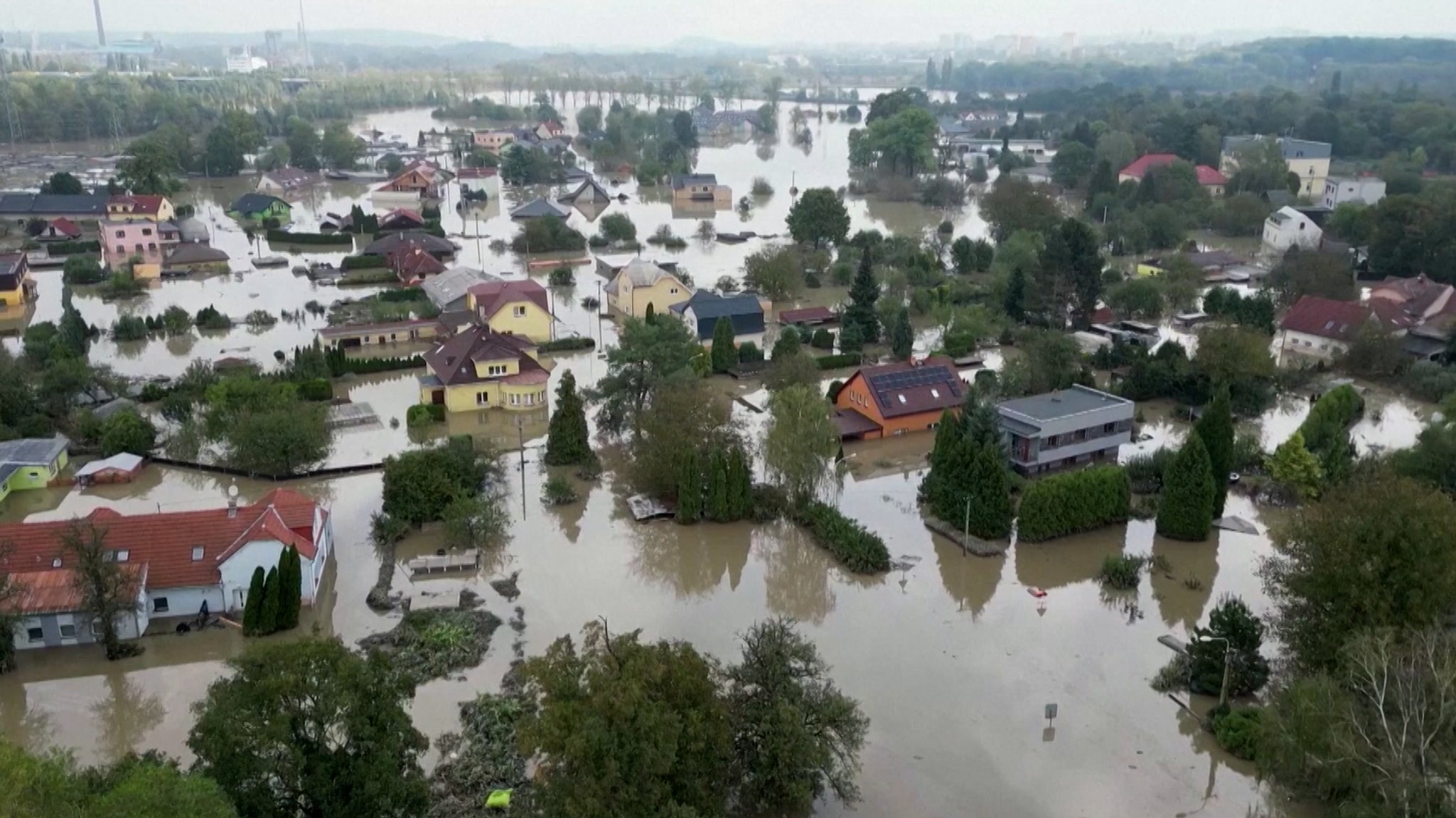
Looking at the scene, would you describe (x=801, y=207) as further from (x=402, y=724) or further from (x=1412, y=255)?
(x=402, y=724)

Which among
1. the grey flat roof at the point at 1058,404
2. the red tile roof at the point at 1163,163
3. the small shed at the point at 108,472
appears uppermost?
the red tile roof at the point at 1163,163

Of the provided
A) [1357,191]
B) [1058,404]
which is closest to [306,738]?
[1058,404]

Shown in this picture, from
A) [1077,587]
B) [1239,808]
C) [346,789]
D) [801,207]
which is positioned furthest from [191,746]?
[801,207]

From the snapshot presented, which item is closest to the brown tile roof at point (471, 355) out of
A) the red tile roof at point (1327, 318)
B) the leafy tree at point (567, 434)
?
the leafy tree at point (567, 434)

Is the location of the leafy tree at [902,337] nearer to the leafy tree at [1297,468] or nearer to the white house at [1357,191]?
the leafy tree at [1297,468]

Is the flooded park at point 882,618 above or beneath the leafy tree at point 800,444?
beneath
